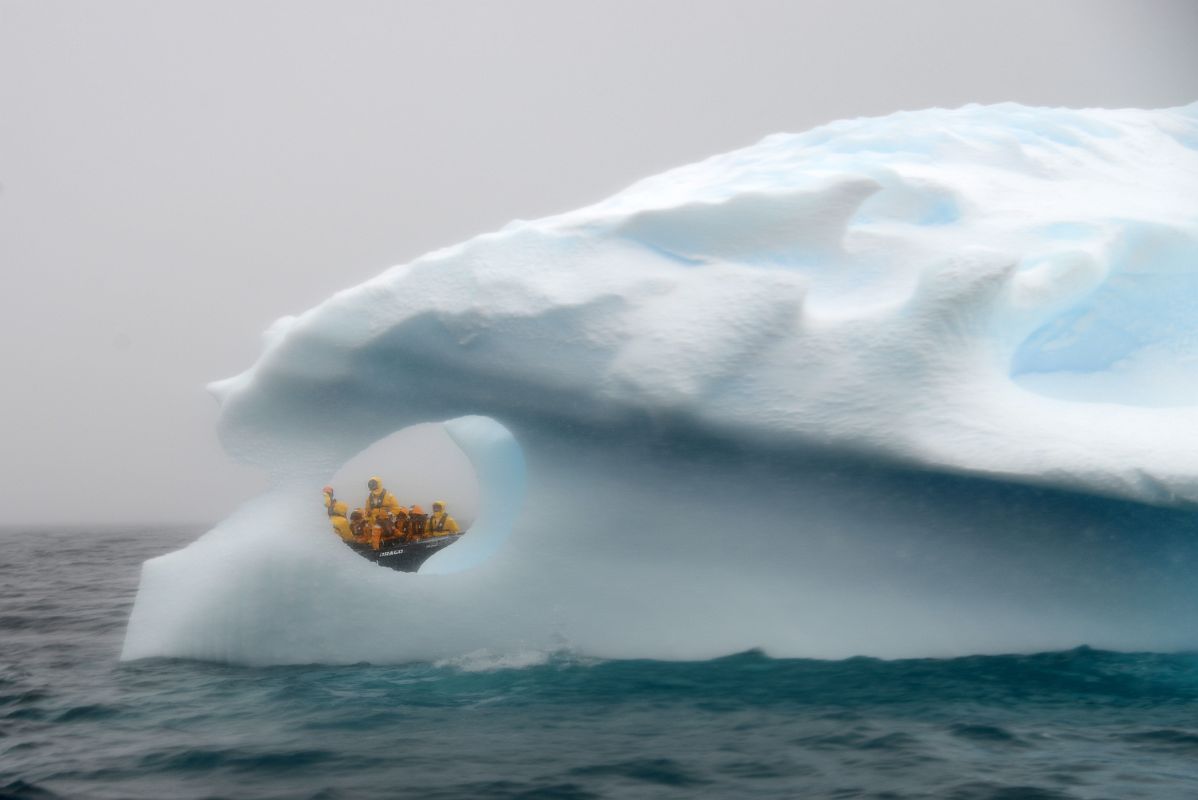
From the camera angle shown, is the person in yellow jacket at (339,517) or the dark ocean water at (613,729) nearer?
the dark ocean water at (613,729)

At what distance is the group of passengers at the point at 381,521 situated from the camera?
12297 millimetres

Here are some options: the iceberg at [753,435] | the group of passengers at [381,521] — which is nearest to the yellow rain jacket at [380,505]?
the group of passengers at [381,521]

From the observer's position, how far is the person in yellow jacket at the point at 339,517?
12219 millimetres

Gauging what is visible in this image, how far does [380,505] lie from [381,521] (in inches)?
17.3

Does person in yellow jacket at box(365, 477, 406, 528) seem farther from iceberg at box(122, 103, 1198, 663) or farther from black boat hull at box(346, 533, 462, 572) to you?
iceberg at box(122, 103, 1198, 663)

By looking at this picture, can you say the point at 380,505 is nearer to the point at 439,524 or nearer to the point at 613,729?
the point at 439,524

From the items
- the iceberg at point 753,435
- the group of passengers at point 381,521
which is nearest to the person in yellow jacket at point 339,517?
the group of passengers at point 381,521

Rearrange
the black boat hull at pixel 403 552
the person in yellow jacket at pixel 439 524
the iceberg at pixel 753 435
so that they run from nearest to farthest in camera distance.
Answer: the iceberg at pixel 753 435, the black boat hull at pixel 403 552, the person in yellow jacket at pixel 439 524

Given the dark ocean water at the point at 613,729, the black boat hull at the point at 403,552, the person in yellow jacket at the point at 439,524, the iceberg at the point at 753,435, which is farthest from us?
the person in yellow jacket at the point at 439,524

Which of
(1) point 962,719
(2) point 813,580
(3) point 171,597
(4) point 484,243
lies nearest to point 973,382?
(2) point 813,580

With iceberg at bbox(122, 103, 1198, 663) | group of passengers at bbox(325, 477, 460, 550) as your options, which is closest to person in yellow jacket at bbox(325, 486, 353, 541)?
group of passengers at bbox(325, 477, 460, 550)

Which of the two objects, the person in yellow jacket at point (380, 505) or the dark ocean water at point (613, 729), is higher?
the person in yellow jacket at point (380, 505)

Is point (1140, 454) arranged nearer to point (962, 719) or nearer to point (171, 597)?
point (962, 719)

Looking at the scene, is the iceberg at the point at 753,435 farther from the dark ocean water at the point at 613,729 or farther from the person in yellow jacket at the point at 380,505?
the person in yellow jacket at the point at 380,505
